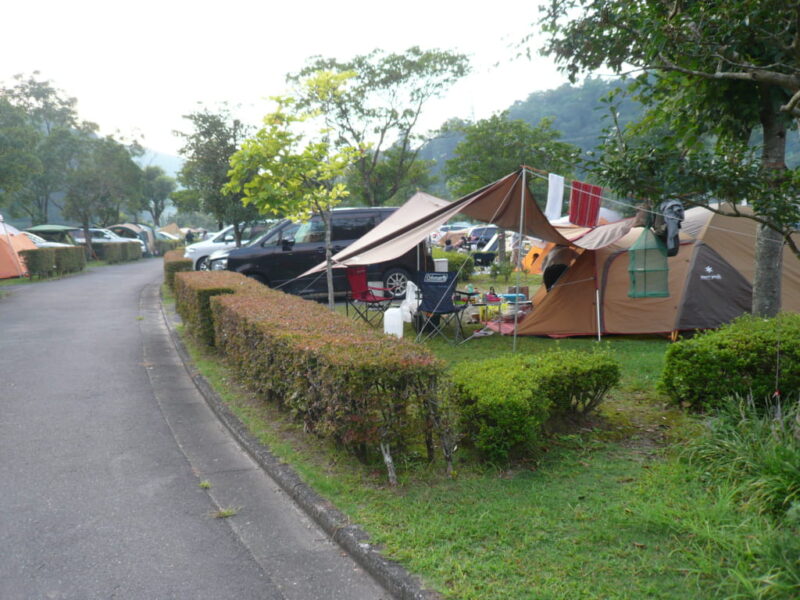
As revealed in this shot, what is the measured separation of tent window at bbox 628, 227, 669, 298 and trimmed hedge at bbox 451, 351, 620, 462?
315 cm

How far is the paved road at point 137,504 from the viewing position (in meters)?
3.45

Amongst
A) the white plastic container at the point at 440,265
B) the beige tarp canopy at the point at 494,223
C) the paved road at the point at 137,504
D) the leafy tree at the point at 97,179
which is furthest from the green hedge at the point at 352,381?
the leafy tree at the point at 97,179

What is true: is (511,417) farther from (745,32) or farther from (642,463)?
(745,32)

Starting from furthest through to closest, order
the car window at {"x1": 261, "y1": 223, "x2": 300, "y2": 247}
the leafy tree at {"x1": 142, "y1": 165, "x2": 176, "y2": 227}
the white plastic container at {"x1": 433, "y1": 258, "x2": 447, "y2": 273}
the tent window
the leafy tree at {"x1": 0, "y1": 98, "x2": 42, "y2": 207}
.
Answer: the leafy tree at {"x1": 142, "y1": 165, "x2": 176, "y2": 227} < the leafy tree at {"x1": 0, "y1": 98, "x2": 42, "y2": 207} < the car window at {"x1": 261, "y1": 223, "x2": 300, "y2": 247} < the white plastic container at {"x1": 433, "y1": 258, "x2": 447, "y2": 273} < the tent window

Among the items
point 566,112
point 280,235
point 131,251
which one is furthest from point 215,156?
point 566,112

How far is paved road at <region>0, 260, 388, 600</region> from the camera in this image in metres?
3.45

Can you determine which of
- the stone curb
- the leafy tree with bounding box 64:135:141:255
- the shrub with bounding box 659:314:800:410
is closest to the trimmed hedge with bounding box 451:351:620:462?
the shrub with bounding box 659:314:800:410

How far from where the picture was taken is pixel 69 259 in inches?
960

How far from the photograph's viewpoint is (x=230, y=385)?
7289mm

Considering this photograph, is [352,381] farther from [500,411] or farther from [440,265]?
[440,265]

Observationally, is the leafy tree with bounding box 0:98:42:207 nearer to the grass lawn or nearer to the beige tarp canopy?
the beige tarp canopy

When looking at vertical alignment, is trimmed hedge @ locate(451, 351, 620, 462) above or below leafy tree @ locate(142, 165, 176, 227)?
below

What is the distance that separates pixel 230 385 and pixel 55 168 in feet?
113

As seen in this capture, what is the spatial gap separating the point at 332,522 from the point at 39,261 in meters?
21.6
